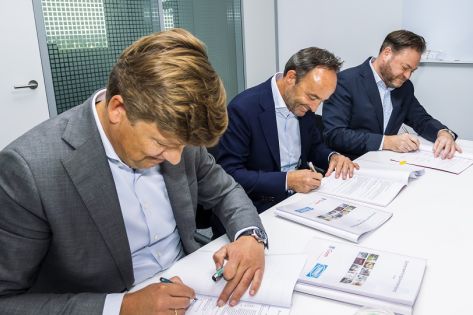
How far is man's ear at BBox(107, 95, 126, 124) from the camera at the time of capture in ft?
2.84

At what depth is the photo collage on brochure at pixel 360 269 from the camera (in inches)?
38.8

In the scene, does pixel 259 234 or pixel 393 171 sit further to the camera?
pixel 393 171

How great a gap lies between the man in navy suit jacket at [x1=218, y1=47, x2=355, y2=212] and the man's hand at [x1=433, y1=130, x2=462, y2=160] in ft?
1.85

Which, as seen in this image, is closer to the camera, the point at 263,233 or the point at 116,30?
the point at 263,233

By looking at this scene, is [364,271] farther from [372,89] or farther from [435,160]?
[372,89]

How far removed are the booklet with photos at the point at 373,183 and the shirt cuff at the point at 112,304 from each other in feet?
3.04

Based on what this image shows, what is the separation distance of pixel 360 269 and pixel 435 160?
1.19 meters

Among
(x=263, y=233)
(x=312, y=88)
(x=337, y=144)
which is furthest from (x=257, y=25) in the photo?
(x=263, y=233)

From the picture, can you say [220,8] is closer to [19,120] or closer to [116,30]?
[116,30]

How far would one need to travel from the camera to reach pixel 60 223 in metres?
0.92

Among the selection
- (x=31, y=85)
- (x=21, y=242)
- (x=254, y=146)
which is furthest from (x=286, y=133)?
(x=31, y=85)

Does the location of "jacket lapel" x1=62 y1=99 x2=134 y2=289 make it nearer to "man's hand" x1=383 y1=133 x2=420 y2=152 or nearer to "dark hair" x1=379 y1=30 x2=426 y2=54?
"man's hand" x1=383 y1=133 x2=420 y2=152

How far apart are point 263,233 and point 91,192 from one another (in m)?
0.50

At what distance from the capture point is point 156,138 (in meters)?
0.87
